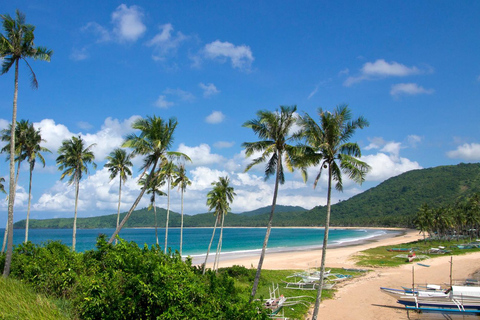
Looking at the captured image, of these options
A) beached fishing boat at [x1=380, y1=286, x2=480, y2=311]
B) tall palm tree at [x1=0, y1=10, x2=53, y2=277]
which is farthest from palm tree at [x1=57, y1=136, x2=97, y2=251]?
beached fishing boat at [x1=380, y1=286, x2=480, y2=311]

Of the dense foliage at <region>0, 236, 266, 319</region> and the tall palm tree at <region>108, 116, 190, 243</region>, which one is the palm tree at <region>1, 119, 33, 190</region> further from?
the dense foliage at <region>0, 236, 266, 319</region>

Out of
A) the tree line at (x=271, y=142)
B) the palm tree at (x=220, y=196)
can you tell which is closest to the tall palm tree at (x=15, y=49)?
the tree line at (x=271, y=142)

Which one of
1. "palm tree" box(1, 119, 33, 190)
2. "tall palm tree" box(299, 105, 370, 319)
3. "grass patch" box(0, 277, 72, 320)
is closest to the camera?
"grass patch" box(0, 277, 72, 320)

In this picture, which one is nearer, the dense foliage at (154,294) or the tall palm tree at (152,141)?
the dense foliage at (154,294)

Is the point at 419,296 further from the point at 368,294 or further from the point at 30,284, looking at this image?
the point at 30,284

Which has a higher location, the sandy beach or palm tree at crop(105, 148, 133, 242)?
palm tree at crop(105, 148, 133, 242)

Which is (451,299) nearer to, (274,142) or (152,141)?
(274,142)

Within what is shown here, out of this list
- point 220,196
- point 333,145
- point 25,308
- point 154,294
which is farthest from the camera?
point 220,196

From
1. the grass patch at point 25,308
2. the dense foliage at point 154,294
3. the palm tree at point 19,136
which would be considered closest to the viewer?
the grass patch at point 25,308

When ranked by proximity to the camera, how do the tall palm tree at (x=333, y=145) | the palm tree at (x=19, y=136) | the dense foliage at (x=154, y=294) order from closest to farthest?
the dense foliage at (x=154, y=294)
the tall palm tree at (x=333, y=145)
the palm tree at (x=19, y=136)

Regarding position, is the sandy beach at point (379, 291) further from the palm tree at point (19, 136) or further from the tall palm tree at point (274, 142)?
the palm tree at point (19, 136)

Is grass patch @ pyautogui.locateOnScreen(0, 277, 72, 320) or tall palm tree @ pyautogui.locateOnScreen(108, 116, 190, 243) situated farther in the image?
tall palm tree @ pyautogui.locateOnScreen(108, 116, 190, 243)

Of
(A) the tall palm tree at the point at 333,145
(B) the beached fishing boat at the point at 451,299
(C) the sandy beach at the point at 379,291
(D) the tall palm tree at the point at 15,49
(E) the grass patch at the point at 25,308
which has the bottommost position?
(C) the sandy beach at the point at 379,291

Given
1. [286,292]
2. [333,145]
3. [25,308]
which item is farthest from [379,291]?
[25,308]
